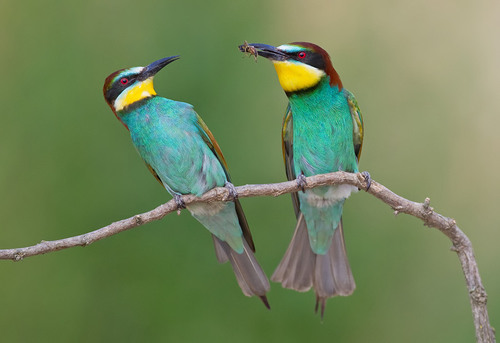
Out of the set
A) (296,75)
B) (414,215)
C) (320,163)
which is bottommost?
(414,215)

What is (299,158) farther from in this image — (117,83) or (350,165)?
(117,83)

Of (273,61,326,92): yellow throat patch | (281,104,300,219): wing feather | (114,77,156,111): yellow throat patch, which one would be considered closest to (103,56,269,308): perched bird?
(114,77,156,111): yellow throat patch

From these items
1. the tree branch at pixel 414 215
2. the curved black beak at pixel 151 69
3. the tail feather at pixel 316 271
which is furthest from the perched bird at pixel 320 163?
the curved black beak at pixel 151 69

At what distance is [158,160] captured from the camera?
270 centimetres

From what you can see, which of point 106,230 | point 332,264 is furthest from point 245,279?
point 106,230

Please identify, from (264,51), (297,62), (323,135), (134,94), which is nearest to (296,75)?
(297,62)

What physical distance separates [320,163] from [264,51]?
645mm

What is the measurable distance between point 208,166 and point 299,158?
396 millimetres

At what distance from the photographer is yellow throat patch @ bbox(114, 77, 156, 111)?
2.55 m

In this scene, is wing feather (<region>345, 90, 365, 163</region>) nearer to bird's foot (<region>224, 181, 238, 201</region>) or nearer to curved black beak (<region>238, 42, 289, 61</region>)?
curved black beak (<region>238, 42, 289, 61</region>)

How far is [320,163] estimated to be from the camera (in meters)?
2.75

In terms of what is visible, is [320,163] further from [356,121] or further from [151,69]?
[151,69]

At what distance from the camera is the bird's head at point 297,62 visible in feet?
7.64

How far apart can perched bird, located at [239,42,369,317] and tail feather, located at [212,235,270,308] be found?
73 mm
